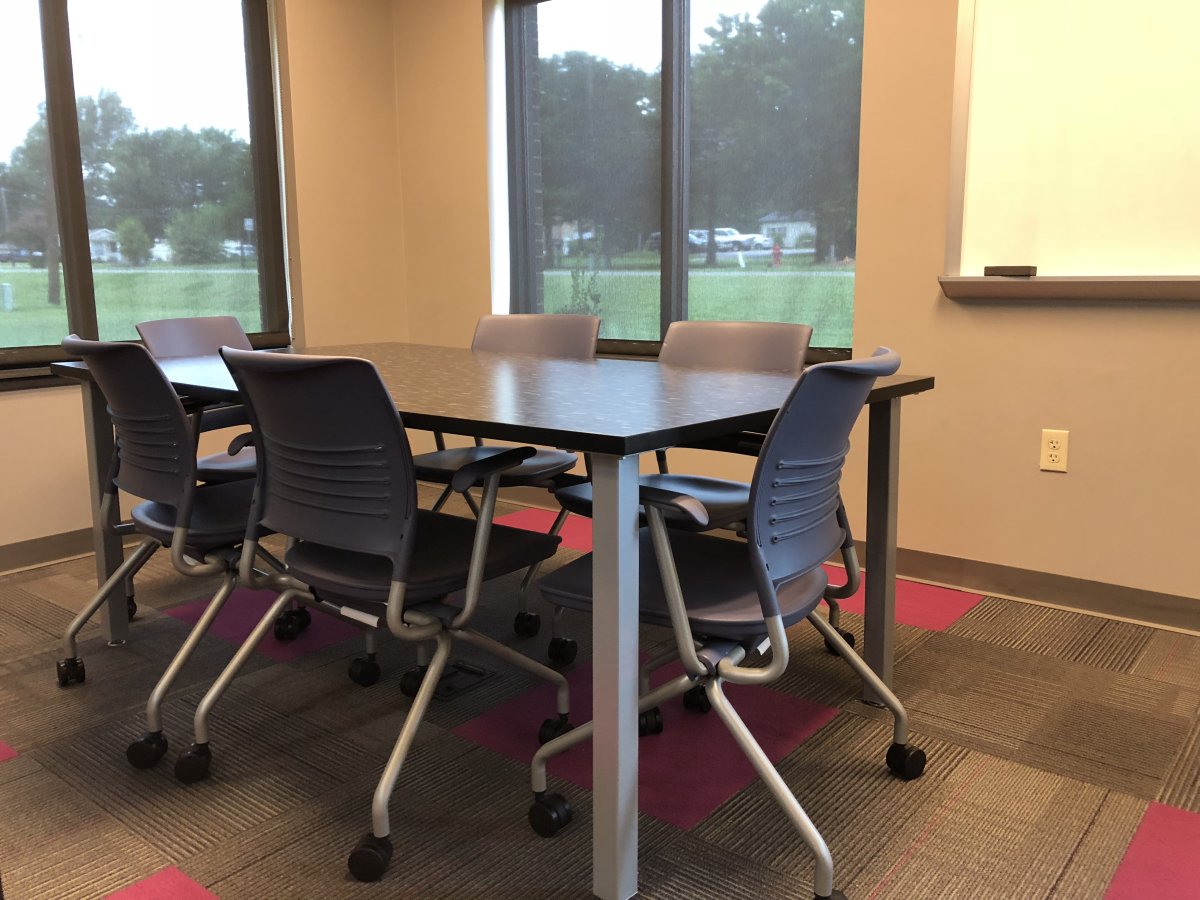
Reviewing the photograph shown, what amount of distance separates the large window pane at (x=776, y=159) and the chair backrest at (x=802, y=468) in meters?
1.84

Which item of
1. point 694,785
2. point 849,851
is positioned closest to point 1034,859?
point 849,851

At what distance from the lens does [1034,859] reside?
5.46 ft

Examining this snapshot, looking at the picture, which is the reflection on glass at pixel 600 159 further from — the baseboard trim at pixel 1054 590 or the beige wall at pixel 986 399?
the baseboard trim at pixel 1054 590

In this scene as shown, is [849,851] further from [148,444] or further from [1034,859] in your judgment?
[148,444]

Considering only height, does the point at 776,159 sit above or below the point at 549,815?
above

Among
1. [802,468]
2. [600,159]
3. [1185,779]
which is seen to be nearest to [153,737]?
[802,468]

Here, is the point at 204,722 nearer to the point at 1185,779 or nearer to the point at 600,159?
the point at 1185,779

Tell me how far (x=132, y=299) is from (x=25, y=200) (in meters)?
0.51

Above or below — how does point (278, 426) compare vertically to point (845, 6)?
below

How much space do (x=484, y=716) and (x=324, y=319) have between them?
2.55 meters

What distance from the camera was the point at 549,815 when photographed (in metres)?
1.73

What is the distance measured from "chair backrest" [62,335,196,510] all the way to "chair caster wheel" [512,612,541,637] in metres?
1.03

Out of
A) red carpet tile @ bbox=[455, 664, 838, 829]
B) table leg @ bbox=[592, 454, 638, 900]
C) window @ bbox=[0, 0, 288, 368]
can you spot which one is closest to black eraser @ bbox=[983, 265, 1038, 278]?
red carpet tile @ bbox=[455, 664, 838, 829]

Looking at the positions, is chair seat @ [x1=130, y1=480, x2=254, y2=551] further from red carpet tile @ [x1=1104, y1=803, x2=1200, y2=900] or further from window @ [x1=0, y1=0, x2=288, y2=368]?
red carpet tile @ [x1=1104, y1=803, x2=1200, y2=900]
